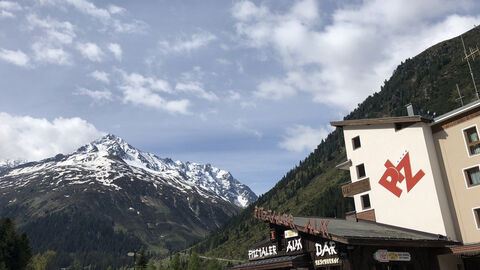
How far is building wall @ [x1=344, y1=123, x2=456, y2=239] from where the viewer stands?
35938 millimetres

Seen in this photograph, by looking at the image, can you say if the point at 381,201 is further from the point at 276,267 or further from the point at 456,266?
the point at 276,267

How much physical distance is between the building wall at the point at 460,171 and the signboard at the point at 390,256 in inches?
340

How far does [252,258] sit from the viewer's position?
3622 cm

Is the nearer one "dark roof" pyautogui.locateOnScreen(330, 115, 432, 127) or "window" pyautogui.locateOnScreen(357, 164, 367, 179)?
"dark roof" pyautogui.locateOnScreen(330, 115, 432, 127)

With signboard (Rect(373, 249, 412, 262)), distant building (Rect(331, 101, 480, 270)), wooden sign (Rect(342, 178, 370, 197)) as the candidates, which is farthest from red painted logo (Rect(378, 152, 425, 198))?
signboard (Rect(373, 249, 412, 262))

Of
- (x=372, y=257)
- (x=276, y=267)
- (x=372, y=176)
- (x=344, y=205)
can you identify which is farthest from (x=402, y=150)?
(x=344, y=205)

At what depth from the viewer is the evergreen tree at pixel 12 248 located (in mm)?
90938

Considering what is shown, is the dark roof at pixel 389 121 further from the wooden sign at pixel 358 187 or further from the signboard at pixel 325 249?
the signboard at pixel 325 249

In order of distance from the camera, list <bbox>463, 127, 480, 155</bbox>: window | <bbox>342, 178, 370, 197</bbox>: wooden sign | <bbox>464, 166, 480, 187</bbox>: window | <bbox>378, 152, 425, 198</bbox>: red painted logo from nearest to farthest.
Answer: <bbox>464, 166, 480, 187</bbox>: window
<bbox>463, 127, 480, 155</bbox>: window
<bbox>378, 152, 425, 198</bbox>: red painted logo
<bbox>342, 178, 370, 197</bbox>: wooden sign

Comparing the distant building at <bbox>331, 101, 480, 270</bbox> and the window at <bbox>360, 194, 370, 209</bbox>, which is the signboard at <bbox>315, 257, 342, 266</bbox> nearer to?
the distant building at <bbox>331, 101, 480, 270</bbox>

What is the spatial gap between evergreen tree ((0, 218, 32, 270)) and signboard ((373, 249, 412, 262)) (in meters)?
89.7

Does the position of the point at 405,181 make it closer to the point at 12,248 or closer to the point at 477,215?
the point at 477,215

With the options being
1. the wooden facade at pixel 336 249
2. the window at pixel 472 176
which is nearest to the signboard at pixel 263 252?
the wooden facade at pixel 336 249

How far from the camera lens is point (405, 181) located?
38.5 m
